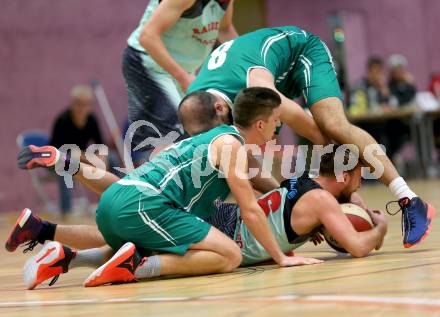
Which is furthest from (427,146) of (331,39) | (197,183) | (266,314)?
(266,314)

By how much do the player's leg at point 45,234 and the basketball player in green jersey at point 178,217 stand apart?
1.05ft

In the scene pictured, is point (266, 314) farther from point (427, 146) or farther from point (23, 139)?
point (427, 146)

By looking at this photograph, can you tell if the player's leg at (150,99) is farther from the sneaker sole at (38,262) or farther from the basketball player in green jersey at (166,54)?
the sneaker sole at (38,262)

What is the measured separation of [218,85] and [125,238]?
109 cm

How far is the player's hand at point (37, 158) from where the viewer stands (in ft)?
14.8

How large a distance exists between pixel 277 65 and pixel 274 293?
2070 mm

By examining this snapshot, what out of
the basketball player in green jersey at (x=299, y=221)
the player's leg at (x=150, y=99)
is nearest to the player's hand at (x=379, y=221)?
the basketball player in green jersey at (x=299, y=221)

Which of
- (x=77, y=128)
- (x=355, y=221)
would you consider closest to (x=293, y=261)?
(x=355, y=221)

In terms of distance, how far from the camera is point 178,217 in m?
4.13

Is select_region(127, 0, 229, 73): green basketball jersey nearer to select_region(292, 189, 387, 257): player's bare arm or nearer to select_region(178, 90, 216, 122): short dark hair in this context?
select_region(178, 90, 216, 122): short dark hair

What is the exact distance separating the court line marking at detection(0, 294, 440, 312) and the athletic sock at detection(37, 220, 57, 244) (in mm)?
823

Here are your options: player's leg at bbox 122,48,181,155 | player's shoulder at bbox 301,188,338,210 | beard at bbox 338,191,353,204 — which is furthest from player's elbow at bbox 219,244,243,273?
player's leg at bbox 122,48,181,155

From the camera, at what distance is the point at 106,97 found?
45.5ft

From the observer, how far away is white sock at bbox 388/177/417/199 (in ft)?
15.5
